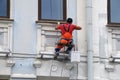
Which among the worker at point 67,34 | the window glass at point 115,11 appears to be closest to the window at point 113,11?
the window glass at point 115,11

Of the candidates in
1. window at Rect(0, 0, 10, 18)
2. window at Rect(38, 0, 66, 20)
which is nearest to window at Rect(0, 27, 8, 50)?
window at Rect(0, 0, 10, 18)

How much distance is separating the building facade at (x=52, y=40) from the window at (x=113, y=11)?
0.10ft

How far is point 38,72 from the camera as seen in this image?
14078mm

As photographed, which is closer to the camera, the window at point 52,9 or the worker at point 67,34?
the worker at point 67,34

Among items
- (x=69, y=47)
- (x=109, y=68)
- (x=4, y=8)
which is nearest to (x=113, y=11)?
(x=109, y=68)

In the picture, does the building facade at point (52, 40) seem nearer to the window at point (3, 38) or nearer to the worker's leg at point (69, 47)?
the window at point (3, 38)

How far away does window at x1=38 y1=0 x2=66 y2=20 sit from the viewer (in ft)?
47.9

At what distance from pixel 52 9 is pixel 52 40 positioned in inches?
35.0

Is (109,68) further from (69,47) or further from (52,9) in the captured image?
(52,9)

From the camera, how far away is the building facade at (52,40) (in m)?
14.1

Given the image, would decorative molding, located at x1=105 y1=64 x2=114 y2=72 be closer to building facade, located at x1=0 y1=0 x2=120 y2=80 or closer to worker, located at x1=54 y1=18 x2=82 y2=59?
building facade, located at x1=0 y1=0 x2=120 y2=80

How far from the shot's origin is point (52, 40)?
14383 mm

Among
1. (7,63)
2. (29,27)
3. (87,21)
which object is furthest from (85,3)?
(7,63)

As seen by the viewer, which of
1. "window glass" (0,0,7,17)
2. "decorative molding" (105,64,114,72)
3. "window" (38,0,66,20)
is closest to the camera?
"decorative molding" (105,64,114,72)
